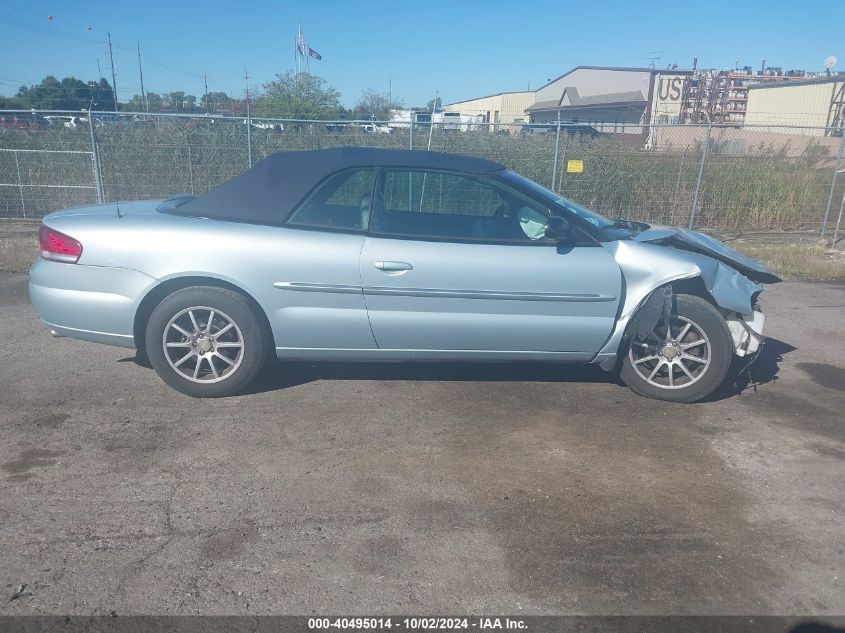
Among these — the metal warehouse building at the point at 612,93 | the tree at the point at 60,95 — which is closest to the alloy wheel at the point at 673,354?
the tree at the point at 60,95

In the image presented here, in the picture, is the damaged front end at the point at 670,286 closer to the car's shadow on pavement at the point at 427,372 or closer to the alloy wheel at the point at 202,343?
the car's shadow on pavement at the point at 427,372

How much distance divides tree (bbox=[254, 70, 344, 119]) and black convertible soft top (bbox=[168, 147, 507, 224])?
1509 centimetres

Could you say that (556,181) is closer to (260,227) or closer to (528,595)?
(260,227)

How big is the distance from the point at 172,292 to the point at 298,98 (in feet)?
56.0

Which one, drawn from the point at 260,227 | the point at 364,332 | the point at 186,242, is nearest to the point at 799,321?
the point at 364,332

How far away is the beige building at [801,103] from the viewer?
1380 inches

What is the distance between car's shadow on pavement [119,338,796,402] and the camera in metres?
5.14

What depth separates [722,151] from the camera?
13.6m

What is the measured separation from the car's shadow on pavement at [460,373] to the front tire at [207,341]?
37 cm

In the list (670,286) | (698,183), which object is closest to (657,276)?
(670,286)

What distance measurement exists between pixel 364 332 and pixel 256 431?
0.95 m

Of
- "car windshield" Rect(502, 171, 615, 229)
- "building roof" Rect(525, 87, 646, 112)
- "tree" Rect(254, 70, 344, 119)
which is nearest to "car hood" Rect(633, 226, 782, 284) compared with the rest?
"car windshield" Rect(502, 171, 615, 229)

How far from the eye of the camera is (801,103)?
128 feet

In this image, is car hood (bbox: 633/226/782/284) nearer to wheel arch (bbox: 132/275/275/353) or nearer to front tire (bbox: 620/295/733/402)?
front tire (bbox: 620/295/733/402)
